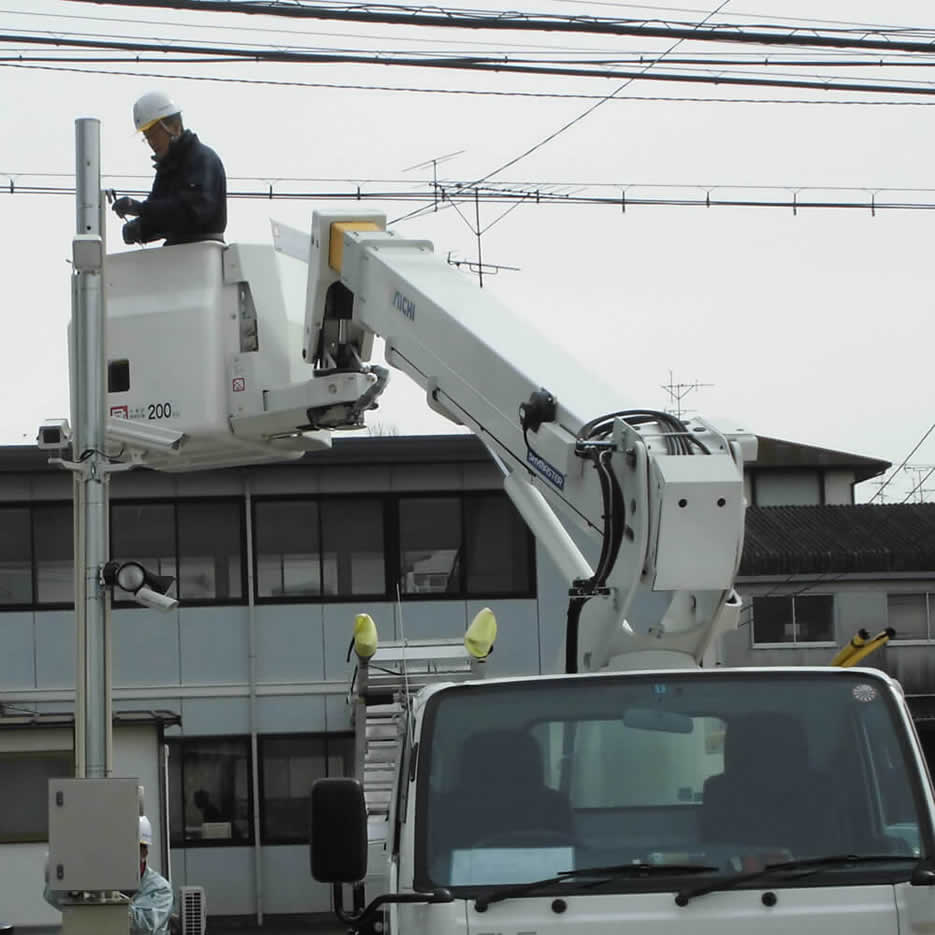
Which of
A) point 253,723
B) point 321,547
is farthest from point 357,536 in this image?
point 253,723

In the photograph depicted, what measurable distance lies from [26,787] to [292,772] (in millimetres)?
5009

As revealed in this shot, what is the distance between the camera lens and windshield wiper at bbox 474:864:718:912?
6043 millimetres

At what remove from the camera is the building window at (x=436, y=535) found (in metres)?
26.4

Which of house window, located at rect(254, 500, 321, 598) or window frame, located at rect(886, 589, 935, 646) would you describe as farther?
window frame, located at rect(886, 589, 935, 646)

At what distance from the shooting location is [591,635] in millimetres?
7398

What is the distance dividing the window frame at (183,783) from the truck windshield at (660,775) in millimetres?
19545

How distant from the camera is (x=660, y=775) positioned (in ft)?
20.9

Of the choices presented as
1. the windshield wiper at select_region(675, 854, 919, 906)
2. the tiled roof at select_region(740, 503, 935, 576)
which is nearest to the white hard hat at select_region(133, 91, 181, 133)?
the windshield wiper at select_region(675, 854, 919, 906)

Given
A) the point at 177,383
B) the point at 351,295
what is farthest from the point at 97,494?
the point at 351,295

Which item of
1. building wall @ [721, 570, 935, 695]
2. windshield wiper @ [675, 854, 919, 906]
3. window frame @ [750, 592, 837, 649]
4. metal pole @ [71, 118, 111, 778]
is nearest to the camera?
windshield wiper @ [675, 854, 919, 906]

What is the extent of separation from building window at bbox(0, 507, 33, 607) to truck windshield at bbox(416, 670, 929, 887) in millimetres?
20236

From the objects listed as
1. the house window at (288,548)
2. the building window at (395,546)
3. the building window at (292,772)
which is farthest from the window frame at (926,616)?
the house window at (288,548)

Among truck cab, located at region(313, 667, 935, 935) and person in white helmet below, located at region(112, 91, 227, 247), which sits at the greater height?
person in white helmet below, located at region(112, 91, 227, 247)

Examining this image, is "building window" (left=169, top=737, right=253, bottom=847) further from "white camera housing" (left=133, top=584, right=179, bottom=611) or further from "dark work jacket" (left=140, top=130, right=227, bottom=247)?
"dark work jacket" (left=140, top=130, right=227, bottom=247)
